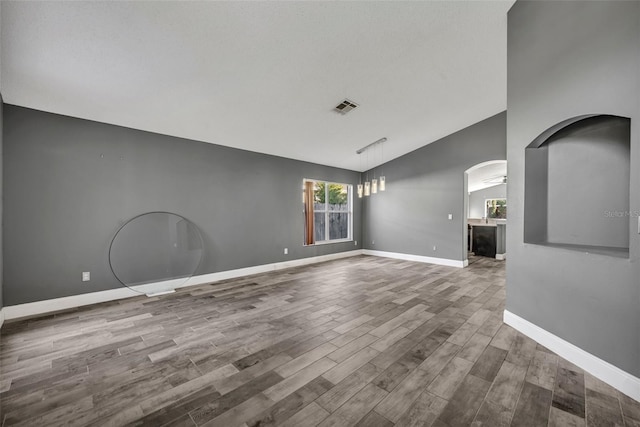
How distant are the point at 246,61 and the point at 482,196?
1174 cm

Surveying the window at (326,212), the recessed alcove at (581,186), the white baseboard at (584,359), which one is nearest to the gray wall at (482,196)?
the window at (326,212)

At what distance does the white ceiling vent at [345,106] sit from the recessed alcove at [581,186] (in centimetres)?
234

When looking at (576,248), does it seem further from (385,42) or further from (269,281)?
(269,281)

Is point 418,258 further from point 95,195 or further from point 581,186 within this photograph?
point 95,195

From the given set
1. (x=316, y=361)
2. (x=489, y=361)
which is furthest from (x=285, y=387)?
(x=489, y=361)

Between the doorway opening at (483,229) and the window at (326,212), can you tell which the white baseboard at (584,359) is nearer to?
the doorway opening at (483,229)

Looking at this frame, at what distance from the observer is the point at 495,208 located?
414 inches

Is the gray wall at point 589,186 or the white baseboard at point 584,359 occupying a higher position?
the gray wall at point 589,186

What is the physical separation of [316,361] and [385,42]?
3301mm

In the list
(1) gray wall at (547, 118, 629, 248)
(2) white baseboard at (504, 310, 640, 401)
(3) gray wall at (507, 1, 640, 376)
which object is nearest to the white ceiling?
(3) gray wall at (507, 1, 640, 376)

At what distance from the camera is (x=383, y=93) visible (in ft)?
12.5

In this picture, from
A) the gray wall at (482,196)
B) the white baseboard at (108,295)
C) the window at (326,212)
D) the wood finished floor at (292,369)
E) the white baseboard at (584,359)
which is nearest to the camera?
the wood finished floor at (292,369)

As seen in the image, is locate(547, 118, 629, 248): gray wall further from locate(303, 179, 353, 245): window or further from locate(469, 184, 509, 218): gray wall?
locate(469, 184, 509, 218): gray wall

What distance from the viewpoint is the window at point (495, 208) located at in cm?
998
